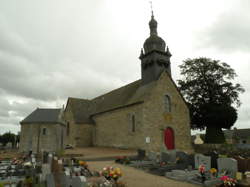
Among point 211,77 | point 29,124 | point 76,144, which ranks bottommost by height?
point 76,144

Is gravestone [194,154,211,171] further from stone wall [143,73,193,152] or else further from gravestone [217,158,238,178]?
stone wall [143,73,193,152]

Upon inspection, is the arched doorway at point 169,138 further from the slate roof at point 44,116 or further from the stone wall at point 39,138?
the slate roof at point 44,116

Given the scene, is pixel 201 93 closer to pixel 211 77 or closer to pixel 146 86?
pixel 211 77

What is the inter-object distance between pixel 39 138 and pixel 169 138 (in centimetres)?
1478

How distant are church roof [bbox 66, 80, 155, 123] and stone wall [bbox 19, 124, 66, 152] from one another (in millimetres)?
8080

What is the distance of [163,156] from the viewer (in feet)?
44.9

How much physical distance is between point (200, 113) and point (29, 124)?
74.3 ft

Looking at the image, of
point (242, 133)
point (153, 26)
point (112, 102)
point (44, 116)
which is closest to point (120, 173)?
point (44, 116)

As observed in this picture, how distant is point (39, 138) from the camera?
22.3 metres

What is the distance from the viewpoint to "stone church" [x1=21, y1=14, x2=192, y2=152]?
21.6m

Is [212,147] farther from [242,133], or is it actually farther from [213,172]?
[242,133]

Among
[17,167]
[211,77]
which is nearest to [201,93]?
[211,77]

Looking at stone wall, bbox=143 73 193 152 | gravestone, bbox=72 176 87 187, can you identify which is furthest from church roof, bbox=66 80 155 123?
gravestone, bbox=72 176 87 187

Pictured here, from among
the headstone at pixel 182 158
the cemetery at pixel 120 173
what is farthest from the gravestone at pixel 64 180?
the headstone at pixel 182 158
